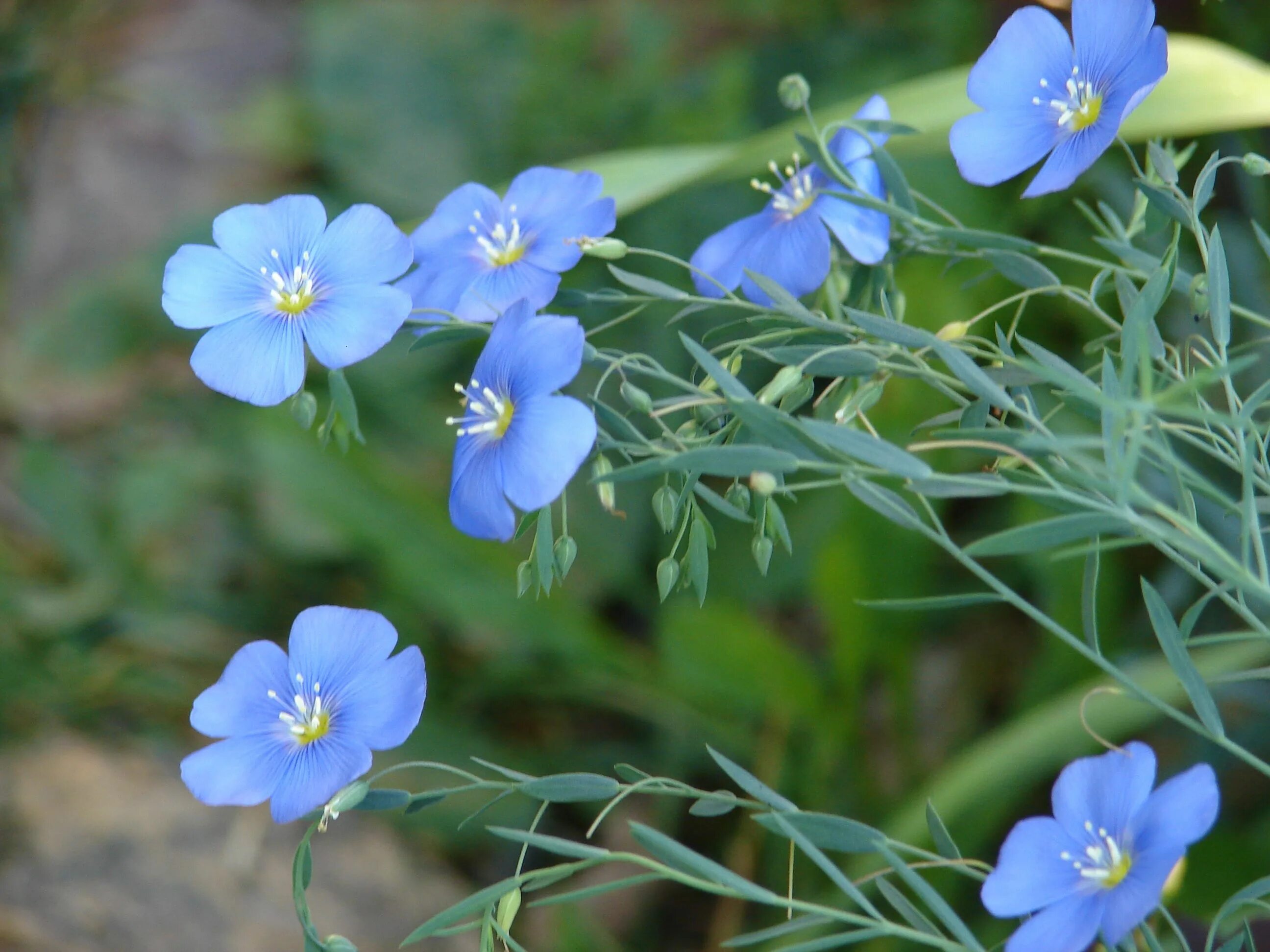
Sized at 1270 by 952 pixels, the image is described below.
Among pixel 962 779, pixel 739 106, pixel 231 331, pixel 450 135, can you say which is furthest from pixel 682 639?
pixel 450 135

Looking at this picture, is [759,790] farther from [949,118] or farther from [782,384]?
[949,118]

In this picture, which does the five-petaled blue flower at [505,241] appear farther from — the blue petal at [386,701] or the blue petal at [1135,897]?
the blue petal at [1135,897]

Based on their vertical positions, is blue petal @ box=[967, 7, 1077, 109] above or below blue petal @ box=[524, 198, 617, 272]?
above

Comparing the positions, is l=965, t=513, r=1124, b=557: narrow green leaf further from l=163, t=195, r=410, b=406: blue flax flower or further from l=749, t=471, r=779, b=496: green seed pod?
l=163, t=195, r=410, b=406: blue flax flower

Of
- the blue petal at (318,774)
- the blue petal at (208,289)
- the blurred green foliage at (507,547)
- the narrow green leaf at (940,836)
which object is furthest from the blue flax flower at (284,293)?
the blurred green foliage at (507,547)

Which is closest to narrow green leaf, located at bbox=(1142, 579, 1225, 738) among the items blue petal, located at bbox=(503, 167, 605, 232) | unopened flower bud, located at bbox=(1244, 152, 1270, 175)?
unopened flower bud, located at bbox=(1244, 152, 1270, 175)

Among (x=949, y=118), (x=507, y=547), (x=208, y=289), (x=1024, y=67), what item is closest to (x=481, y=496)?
(x=208, y=289)
